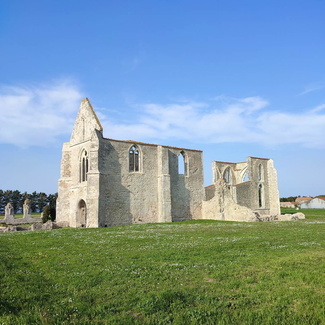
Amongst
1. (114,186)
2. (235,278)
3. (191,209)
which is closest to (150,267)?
(235,278)

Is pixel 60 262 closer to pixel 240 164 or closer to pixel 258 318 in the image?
pixel 258 318

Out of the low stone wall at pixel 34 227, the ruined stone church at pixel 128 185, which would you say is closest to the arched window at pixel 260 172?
the ruined stone church at pixel 128 185

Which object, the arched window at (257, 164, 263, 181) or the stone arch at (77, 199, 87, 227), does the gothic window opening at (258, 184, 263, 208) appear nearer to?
the arched window at (257, 164, 263, 181)

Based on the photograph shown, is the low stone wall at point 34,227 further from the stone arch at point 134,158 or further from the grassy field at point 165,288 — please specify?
the grassy field at point 165,288

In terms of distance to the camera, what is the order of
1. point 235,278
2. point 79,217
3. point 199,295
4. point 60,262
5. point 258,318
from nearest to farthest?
point 258,318, point 199,295, point 235,278, point 60,262, point 79,217

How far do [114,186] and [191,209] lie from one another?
10.0m

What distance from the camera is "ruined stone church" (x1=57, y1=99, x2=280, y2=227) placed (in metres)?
28.0

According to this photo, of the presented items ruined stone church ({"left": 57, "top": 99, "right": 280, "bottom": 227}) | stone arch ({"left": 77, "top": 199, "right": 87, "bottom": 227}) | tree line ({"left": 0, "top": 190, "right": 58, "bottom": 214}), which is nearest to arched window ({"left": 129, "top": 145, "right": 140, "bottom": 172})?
ruined stone church ({"left": 57, "top": 99, "right": 280, "bottom": 227})

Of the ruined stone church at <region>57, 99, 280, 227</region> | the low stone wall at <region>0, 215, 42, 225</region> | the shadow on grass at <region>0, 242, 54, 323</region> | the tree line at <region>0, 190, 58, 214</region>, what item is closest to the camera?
the shadow on grass at <region>0, 242, 54, 323</region>

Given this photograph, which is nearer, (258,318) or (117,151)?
(258,318)

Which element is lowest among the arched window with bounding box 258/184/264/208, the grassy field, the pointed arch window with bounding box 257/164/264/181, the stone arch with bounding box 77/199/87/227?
the grassy field

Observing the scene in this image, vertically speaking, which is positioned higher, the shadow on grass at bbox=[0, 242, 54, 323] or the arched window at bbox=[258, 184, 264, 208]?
the arched window at bbox=[258, 184, 264, 208]

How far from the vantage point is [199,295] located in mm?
6047

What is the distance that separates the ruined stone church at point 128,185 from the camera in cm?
2802
